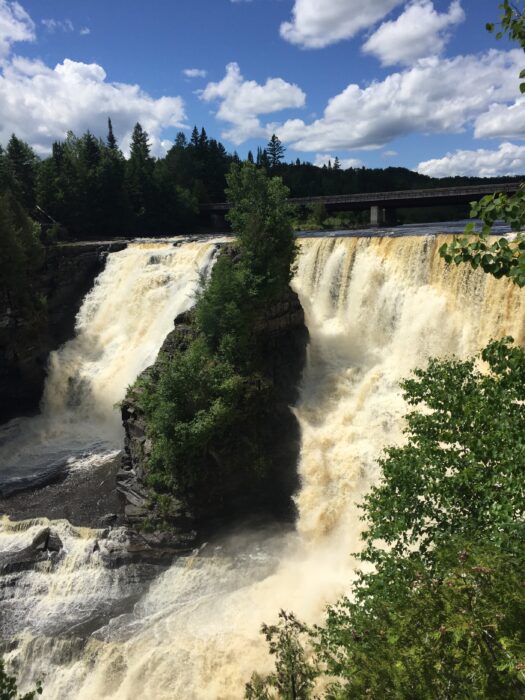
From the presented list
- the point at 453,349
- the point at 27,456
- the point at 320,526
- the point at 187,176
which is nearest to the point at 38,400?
the point at 27,456

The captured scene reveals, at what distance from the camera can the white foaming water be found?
23.7 m

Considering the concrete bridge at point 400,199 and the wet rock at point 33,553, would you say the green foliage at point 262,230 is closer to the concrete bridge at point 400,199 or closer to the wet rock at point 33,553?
the wet rock at point 33,553

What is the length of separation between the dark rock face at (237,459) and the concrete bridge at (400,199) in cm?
2471

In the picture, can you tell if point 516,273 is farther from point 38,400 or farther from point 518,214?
point 38,400

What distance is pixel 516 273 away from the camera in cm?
393

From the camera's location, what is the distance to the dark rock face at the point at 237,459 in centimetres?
1770

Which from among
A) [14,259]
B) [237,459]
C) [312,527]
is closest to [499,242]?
[312,527]

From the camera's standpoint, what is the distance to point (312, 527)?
56.0 ft

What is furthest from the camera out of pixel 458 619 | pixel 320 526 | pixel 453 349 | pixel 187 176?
pixel 187 176

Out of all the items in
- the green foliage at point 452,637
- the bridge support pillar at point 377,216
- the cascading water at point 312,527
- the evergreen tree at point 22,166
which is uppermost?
the evergreen tree at point 22,166

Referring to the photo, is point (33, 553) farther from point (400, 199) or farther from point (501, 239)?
point (400, 199)

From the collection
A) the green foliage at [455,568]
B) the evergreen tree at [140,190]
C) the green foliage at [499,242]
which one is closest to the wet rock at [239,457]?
the green foliage at [455,568]

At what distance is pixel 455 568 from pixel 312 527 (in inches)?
479

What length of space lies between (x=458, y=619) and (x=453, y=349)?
55.9ft
